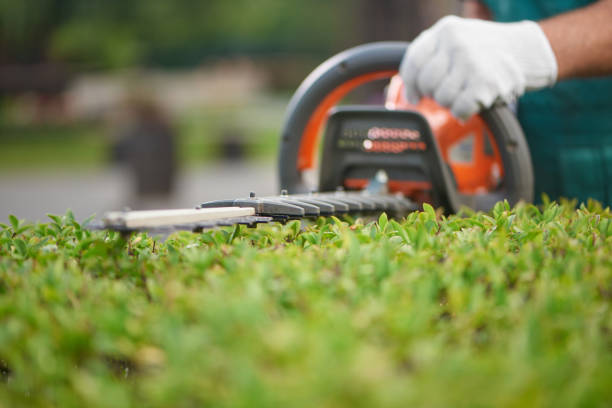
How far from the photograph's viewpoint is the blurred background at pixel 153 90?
10.7m

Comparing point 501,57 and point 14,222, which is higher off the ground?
point 501,57

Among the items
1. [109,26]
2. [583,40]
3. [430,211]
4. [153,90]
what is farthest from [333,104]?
[109,26]

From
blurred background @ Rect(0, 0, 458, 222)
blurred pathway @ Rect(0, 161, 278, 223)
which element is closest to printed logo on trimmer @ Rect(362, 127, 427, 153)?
blurred background @ Rect(0, 0, 458, 222)

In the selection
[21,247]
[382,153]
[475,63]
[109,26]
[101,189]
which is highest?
[109,26]

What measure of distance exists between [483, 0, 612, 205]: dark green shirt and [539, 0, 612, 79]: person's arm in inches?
14.2

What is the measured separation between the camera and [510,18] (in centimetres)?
271

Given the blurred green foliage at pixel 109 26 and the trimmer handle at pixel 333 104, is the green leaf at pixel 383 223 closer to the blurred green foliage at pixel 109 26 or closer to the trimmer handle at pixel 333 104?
the trimmer handle at pixel 333 104

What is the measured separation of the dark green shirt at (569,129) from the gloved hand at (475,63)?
1.45 ft

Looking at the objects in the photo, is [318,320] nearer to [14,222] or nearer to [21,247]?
[21,247]

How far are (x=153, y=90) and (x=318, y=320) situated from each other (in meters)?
17.0

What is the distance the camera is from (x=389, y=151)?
221 cm

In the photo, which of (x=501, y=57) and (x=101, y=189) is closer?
(x=501, y=57)

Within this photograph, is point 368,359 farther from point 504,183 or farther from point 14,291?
point 504,183

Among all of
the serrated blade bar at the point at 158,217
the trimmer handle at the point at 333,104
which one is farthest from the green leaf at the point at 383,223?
the trimmer handle at the point at 333,104
